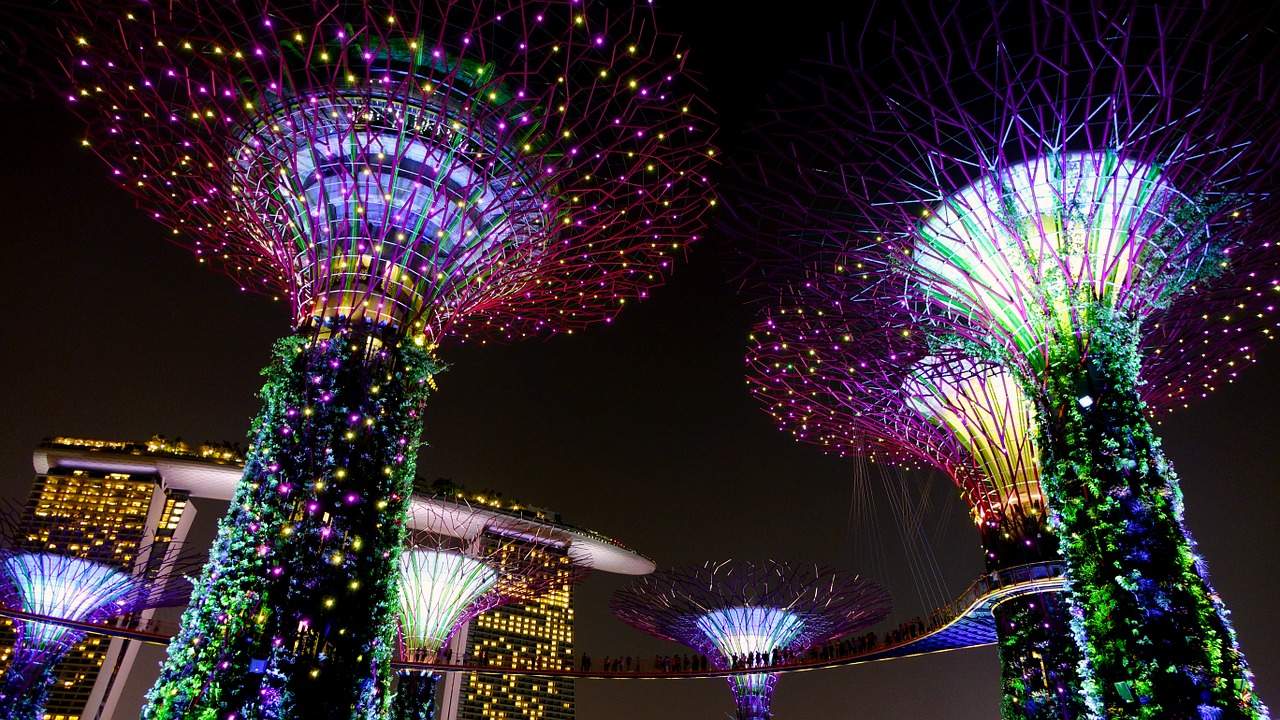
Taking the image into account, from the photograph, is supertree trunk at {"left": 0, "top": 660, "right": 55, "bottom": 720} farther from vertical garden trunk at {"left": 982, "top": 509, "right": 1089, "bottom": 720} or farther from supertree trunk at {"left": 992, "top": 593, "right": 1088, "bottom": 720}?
vertical garden trunk at {"left": 982, "top": 509, "right": 1089, "bottom": 720}

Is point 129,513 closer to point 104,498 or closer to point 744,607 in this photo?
point 104,498

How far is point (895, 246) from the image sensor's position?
14.1 metres

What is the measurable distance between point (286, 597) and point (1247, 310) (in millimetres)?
19043

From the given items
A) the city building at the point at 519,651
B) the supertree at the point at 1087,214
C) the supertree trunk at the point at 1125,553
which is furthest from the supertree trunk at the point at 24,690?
the city building at the point at 519,651

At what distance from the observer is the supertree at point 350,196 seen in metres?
10.2

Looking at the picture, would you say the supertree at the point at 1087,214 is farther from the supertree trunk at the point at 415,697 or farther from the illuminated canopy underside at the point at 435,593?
the supertree trunk at the point at 415,697

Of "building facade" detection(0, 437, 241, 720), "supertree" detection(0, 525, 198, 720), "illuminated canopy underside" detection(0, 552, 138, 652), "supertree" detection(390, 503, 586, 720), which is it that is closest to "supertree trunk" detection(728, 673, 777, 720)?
"supertree" detection(390, 503, 586, 720)

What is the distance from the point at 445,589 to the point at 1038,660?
599 inches

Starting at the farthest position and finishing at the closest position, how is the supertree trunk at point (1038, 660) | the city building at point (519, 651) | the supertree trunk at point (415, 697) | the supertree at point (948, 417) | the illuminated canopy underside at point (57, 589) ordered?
the city building at point (519, 651) < the illuminated canopy underside at point (57, 589) < the supertree trunk at point (415, 697) < the supertree at point (948, 417) < the supertree trunk at point (1038, 660)

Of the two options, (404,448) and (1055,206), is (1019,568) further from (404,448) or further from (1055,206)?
(404,448)

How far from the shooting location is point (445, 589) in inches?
863

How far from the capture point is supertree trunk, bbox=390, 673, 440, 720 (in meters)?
20.3

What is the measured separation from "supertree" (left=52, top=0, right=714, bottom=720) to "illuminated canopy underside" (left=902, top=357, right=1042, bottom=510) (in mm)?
7842

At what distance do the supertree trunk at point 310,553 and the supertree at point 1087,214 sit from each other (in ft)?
26.9
